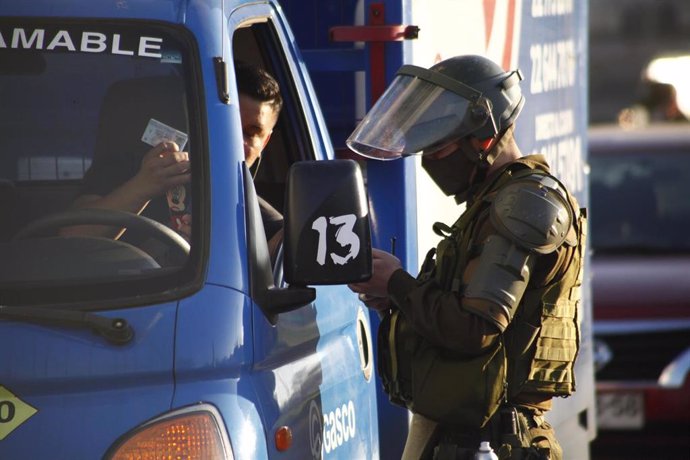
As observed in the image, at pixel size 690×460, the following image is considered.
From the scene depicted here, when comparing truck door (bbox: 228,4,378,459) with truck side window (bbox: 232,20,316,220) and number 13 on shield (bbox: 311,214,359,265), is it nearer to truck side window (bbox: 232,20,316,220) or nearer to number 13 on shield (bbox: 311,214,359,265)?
truck side window (bbox: 232,20,316,220)

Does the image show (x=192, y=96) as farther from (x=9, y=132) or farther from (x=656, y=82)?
(x=656, y=82)

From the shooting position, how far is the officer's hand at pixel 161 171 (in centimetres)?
325

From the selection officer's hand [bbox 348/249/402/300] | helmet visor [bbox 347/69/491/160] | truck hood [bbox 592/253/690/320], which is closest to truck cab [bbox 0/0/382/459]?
officer's hand [bbox 348/249/402/300]

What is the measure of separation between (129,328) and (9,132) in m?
0.66

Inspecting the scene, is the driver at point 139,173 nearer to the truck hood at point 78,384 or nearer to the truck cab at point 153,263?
the truck cab at point 153,263

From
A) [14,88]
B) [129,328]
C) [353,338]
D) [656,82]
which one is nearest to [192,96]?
[14,88]

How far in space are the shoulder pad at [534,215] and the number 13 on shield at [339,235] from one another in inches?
16.5

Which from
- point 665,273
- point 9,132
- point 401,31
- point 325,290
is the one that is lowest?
point 665,273

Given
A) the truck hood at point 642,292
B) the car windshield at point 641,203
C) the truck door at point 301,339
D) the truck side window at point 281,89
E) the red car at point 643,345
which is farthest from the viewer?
the car windshield at point 641,203

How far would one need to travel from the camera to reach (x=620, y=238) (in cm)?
894

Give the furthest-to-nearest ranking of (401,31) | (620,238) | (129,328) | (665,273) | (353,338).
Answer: (620,238), (665,273), (401,31), (353,338), (129,328)

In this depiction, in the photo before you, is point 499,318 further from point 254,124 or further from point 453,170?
point 254,124

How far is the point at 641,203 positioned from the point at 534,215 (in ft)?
19.2

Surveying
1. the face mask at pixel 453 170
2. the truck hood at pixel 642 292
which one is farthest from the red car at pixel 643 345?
the face mask at pixel 453 170
